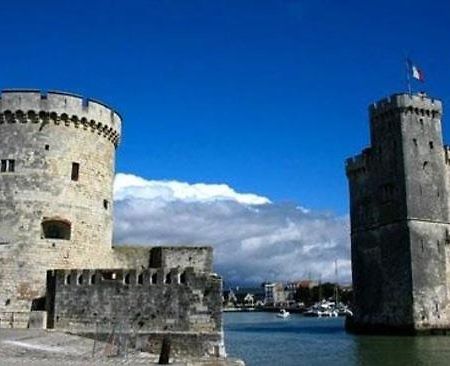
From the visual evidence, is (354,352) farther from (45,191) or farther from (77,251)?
(45,191)

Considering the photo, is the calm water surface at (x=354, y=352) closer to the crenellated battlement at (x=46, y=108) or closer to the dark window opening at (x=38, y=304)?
the dark window opening at (x=38, y=304)

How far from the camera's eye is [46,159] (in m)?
23.5

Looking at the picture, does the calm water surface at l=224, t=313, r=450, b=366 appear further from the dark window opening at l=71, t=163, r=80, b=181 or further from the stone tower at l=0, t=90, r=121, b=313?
the dark window opening at l=71, t=163, r=80, b=181

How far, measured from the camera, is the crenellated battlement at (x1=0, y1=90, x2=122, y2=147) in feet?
77.6

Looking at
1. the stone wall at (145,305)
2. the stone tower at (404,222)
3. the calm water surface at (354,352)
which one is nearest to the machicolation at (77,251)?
the stone wall at (145,305)

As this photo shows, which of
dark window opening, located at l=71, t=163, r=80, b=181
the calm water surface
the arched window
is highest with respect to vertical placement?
dark window opening, located at l=71, t=163, r=80, b=181

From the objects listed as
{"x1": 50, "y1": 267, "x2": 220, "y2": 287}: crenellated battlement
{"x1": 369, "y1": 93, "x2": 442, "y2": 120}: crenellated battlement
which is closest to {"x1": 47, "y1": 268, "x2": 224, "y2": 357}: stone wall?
{"x1": 50, "y1": 267, "x2": 220, "y2": 287}: crenellated battlement

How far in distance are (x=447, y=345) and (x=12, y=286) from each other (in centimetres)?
2624

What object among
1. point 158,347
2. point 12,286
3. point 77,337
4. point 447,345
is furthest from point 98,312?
point 447,345

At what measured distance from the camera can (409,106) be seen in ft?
166

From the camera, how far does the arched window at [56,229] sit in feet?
A: 76.5

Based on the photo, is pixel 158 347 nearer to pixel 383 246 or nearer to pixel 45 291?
pixel 45 291

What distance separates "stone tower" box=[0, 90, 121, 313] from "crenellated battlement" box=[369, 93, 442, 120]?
105 feet

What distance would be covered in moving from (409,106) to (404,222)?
9484mm
